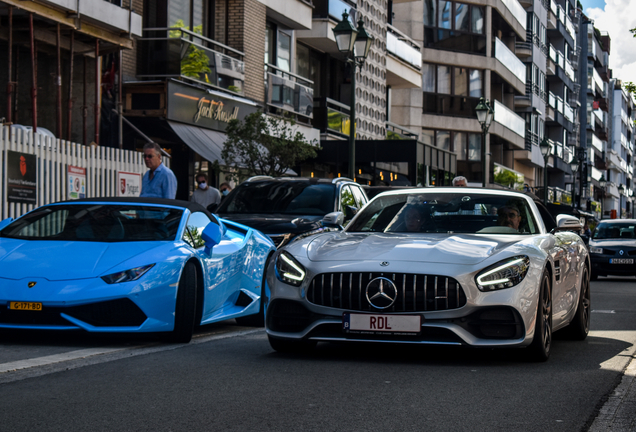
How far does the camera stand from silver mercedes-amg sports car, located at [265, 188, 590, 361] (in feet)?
22.9

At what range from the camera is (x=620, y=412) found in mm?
5469

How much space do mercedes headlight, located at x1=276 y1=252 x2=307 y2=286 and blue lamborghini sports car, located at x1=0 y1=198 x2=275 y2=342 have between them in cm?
110

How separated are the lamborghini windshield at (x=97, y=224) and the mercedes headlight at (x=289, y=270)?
5.03 feet

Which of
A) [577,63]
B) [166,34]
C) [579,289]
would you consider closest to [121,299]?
[579,289]

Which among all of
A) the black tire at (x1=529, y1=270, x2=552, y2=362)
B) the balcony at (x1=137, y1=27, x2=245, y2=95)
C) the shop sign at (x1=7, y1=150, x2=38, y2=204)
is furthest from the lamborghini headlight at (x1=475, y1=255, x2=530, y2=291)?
the balcony at (x1=137, y1=27, x2=245, y2=95)

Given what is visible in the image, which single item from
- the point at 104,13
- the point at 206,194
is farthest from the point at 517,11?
the point at 104,13

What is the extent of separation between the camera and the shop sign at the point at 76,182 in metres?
18.4

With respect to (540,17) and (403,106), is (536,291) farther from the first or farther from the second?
(540,17)

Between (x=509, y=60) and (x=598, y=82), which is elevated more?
(x=598, y=82)

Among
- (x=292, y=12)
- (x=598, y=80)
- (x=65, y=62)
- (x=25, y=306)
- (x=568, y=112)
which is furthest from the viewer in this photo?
(x=598, y=80)

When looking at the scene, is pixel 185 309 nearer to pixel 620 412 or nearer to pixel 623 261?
pixel 620 412

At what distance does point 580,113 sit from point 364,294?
328ft

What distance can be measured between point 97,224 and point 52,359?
2.09 m

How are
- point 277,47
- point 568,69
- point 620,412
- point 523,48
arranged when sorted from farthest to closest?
point 568,69, point 523,48, point 277,47, point 620,412
